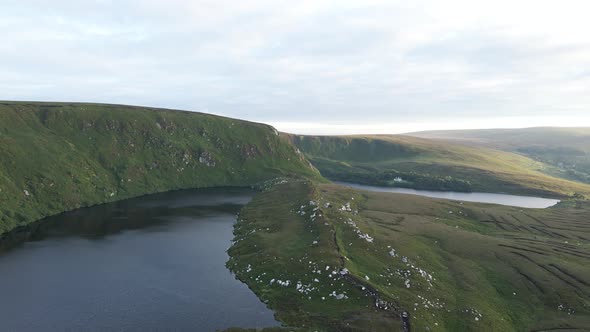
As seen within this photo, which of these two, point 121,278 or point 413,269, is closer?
point 121,278

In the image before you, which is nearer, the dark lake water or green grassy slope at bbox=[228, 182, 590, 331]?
the dark lake water

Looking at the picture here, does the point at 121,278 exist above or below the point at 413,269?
below

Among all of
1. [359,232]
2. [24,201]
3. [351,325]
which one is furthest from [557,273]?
[24,201]

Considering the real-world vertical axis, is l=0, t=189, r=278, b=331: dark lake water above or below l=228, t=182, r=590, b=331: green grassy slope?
below

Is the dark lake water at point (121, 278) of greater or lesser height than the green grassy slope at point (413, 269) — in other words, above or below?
below

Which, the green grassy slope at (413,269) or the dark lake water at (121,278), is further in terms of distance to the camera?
the green grassy slope at (413,269)
